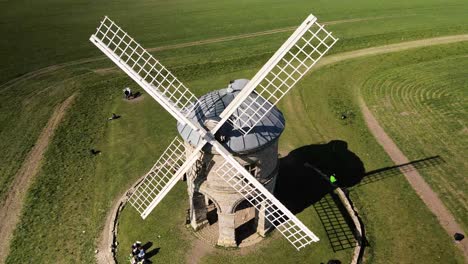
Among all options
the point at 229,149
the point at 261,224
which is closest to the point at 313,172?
the point at 261,224

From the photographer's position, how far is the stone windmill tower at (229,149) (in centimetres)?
1978

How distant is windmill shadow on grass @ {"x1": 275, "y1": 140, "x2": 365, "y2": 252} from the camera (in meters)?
27.0

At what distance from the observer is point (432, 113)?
4056cm

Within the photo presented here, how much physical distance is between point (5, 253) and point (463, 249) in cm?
3316

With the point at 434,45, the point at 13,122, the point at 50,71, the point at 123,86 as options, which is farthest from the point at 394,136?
the point at 50,71

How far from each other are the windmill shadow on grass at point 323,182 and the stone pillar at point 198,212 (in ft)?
22.1

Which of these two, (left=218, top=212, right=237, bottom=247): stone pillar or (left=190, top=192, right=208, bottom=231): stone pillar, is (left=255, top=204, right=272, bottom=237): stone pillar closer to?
(left=218, top=212, right=237, bottom=247): stone pillar

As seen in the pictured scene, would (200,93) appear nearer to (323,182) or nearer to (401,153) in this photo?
(323,182)

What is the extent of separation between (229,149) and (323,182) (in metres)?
14.6

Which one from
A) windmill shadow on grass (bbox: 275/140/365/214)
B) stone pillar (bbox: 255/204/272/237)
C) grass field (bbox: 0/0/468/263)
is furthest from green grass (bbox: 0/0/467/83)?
stone pillar (bbox: 255/204/272/237)

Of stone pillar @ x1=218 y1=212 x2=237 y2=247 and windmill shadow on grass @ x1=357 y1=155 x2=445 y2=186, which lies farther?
windmill shadow on grass @ x1=357 y1=155 x2=445 y2=186

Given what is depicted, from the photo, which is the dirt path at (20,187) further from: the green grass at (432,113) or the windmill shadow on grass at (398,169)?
the green grass at (432,113)

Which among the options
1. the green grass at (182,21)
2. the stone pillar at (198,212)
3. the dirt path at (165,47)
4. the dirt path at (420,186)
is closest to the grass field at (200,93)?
the green grass at (182,21)

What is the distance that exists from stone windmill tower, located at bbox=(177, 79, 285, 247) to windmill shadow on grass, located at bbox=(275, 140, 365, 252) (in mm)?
6342
